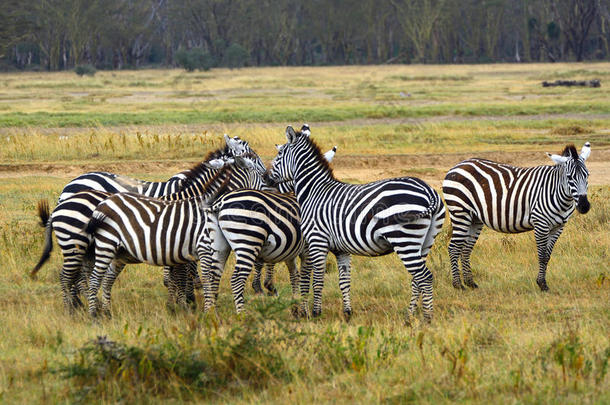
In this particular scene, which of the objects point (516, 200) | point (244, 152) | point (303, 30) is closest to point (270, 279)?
point (244, 152)

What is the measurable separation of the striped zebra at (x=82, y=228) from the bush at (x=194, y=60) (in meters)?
67.1

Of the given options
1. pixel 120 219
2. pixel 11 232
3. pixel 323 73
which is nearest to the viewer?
pixel 120 219

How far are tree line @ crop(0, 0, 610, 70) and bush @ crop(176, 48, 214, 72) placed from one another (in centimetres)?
21

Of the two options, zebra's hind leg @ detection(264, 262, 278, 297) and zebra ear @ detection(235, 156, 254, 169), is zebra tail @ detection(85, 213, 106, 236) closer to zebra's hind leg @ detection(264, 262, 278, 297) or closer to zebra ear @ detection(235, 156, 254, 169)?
zebra ear @ detection(235, 156, 254, 169)

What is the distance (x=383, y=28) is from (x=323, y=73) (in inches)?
826

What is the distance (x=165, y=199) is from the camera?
28.1 ft

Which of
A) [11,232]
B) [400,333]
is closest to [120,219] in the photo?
[400,333]

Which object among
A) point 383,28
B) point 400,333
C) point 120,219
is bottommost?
point 400,333

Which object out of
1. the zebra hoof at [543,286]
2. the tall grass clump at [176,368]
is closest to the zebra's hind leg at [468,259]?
the zebra hoof at [543,286]

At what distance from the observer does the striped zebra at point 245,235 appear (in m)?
7.57

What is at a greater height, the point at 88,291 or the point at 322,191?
the point at 322,191

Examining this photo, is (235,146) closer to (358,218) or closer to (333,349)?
(358,218)

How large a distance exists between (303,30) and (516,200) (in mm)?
85123

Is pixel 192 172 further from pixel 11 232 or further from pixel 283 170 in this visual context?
pixel 11 232
